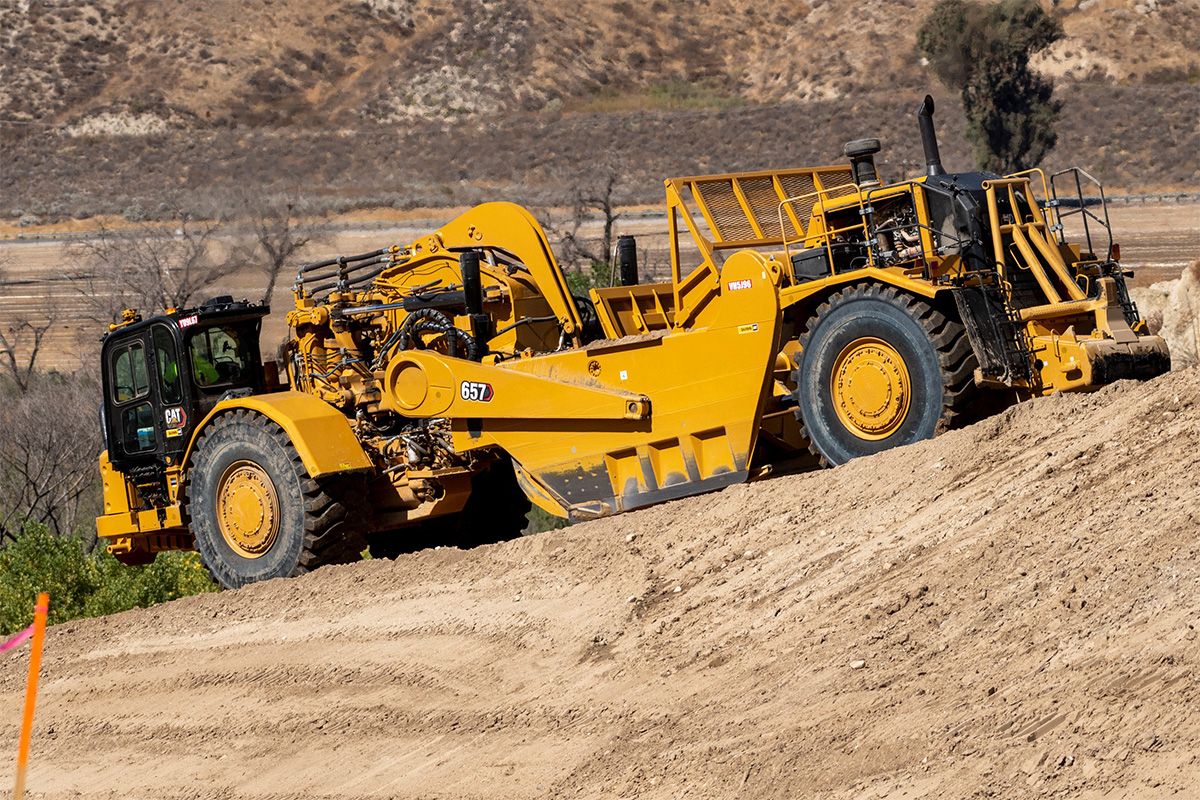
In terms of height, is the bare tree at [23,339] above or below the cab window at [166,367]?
above

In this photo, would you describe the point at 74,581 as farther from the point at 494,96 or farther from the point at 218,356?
the point at 494,96

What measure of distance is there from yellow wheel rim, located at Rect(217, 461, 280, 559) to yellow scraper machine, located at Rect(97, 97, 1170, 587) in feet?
0.06

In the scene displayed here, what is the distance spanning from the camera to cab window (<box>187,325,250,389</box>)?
45.4 ft

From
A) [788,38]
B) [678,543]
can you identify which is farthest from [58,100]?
[678,543]

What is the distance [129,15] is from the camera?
81.2 m

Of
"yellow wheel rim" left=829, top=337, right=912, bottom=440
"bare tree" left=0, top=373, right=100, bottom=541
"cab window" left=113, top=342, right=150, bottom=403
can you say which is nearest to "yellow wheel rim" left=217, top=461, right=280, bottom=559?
"cab window" left=113, top=342, right=150, bottom=403

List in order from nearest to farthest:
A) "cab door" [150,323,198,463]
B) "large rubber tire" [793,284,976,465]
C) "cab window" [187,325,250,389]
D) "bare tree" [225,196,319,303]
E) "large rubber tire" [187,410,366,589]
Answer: "large rubber tire" [793,284,976,465] < "large rubber tire" [187,410,366,589] < "cab door" [150,323,198,463] < "cab window" [187,325,250,389] < "bare tree" [225,196,319,303]

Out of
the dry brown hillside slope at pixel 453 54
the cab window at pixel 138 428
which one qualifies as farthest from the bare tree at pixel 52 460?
the dry brown hillside slope at pixel 453 54

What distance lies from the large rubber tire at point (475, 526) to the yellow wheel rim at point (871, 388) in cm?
378

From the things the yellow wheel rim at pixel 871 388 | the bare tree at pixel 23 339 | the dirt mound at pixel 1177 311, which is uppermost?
the bare tree at pixel 23 339

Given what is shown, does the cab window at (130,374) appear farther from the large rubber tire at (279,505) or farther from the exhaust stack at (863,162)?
the exhaust stack at (863,162)

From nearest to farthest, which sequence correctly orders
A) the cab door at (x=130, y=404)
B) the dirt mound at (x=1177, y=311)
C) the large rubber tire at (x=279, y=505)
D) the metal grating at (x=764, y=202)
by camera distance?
1. the large rubber tire at (x=279, y=505)
2. the metal grating at (x=764, y=202)
3. the cab door at (x=130, y=404)
4. the dirt mound at (x=1177, y=311)

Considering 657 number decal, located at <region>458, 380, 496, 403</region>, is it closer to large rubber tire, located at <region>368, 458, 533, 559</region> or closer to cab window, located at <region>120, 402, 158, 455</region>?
large rubber tire, located at <region>368, 458, 533, 559</region>

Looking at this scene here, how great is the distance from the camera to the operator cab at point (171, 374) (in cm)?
1376
